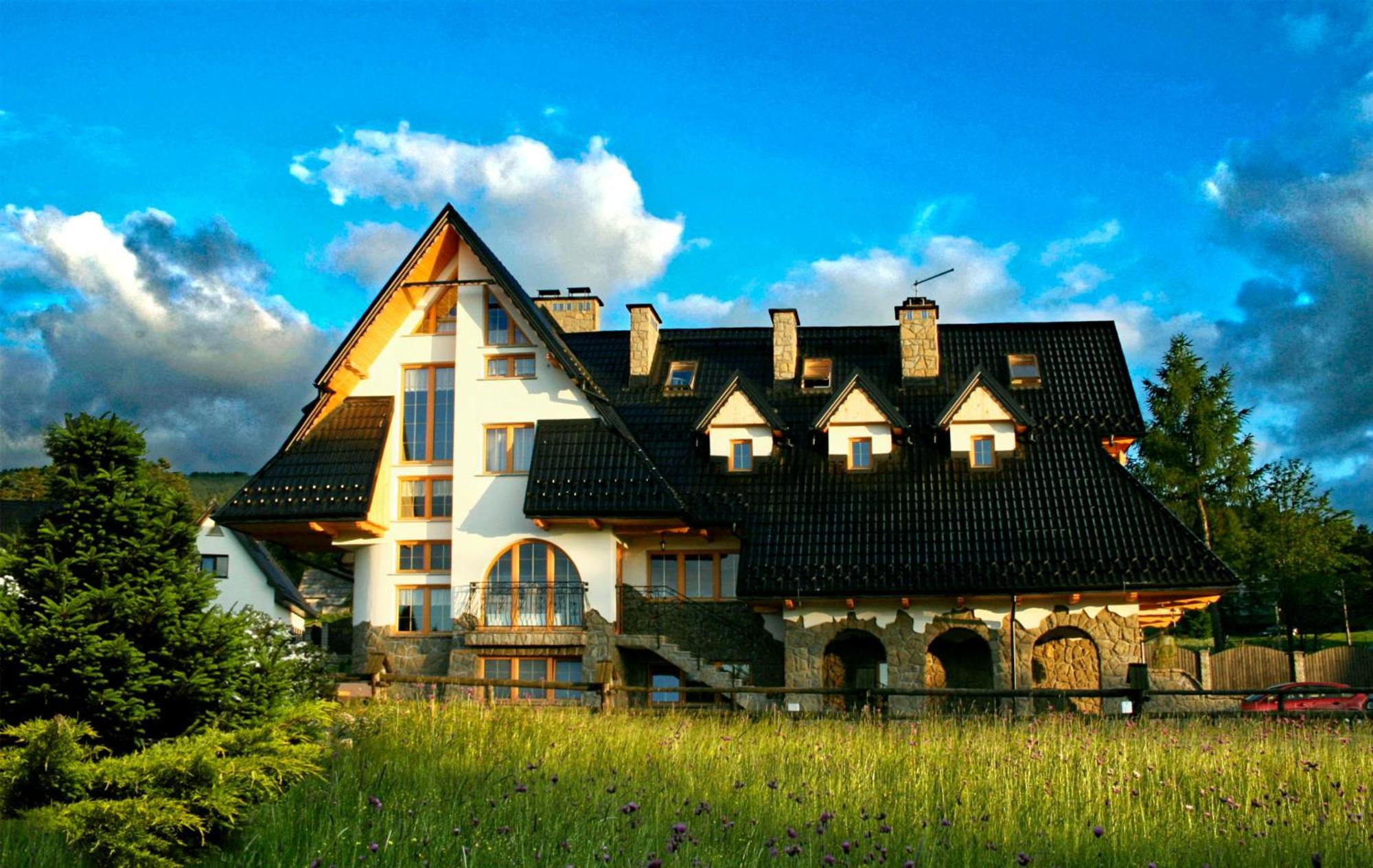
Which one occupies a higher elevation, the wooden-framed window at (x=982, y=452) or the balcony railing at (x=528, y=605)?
the wooden-framed window at (x=982, y=452)

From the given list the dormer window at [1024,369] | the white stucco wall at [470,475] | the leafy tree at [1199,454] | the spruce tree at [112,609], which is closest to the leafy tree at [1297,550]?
the leafy tree at [1199,454]

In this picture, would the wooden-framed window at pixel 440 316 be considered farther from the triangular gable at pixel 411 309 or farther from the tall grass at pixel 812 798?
the tall grass at pixel 812 798

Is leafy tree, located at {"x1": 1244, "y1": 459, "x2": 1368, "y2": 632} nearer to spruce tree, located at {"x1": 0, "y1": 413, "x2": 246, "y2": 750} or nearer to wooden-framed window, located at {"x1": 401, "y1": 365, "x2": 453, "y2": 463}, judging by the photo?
wooden-framed window, located at {"x1": 401, "y1": 365, "x2": 453, "y2": 463}

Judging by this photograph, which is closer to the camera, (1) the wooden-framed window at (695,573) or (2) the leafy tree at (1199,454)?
(1) the wooden-framed window at (695,573)

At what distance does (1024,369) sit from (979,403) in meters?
3.85

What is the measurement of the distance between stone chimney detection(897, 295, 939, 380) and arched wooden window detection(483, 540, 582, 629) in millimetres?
10171

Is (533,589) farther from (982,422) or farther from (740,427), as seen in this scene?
(982,422)

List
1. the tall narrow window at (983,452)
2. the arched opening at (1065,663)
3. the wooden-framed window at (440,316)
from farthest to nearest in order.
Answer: the wooden-framed window at (440,316), the tall narrow window at (983,452), the arched opening at (1065,663)

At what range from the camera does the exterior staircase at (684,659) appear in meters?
28.7

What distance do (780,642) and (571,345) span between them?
11004 millimetres

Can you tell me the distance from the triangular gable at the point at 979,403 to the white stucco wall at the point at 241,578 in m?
25.8

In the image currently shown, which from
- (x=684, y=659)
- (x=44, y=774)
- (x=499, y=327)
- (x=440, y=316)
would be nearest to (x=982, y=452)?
(x=684, y=659)

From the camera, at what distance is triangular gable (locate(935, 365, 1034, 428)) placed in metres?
31.1

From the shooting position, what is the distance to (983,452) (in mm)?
31172
